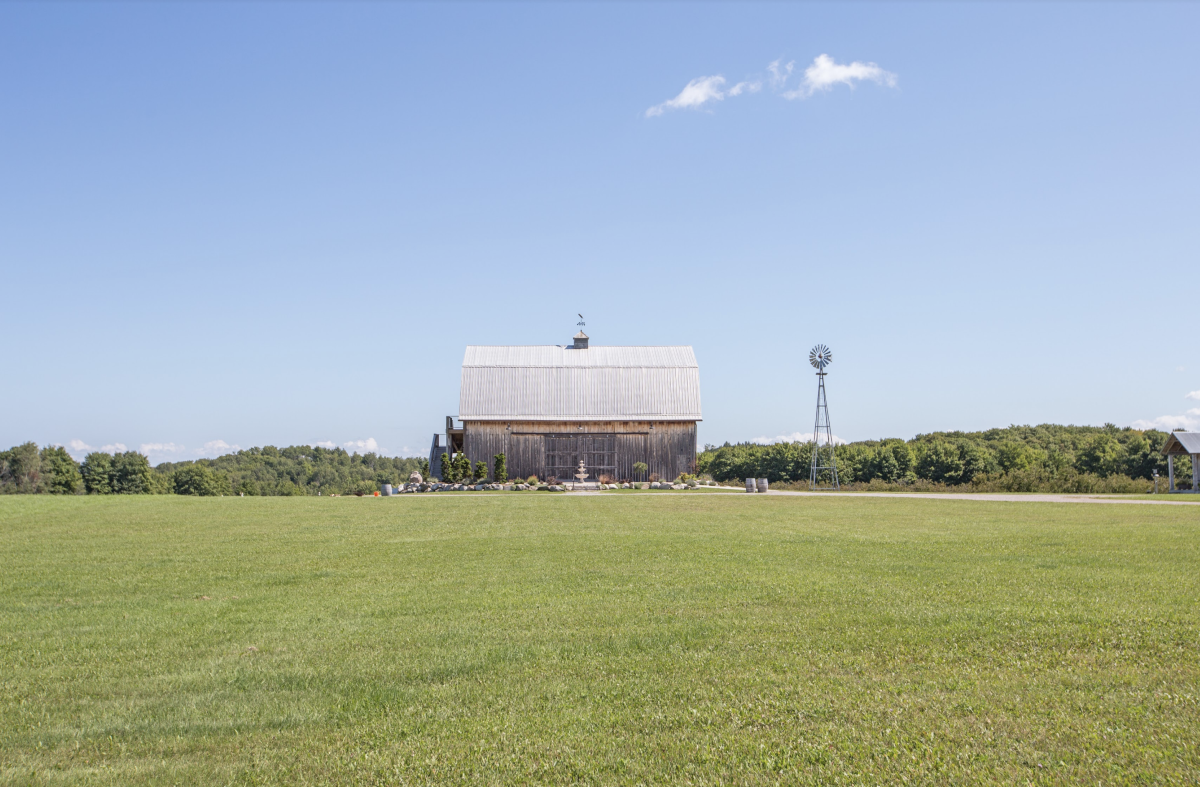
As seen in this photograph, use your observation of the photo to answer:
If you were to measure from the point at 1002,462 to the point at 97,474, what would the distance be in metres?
77.9

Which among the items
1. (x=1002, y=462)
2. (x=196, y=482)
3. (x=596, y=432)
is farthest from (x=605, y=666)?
(x=196, y=482)

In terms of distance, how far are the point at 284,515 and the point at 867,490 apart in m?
29.9

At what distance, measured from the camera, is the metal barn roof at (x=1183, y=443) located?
38.8 metres

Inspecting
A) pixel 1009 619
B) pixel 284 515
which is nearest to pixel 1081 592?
pixel 1009 619

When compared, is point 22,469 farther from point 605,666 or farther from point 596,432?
point 605,666

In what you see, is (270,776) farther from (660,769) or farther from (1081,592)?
(1081,592)

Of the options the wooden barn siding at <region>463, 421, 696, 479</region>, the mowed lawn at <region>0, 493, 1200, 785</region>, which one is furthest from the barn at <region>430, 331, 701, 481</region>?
the mowed lawn at <region>0, 493, 1200, 785</region>

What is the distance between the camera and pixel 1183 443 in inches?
1531

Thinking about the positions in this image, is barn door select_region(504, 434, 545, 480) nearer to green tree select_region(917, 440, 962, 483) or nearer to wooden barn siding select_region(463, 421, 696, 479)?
wooden barn siding select_region(463, 421, 696, 479)

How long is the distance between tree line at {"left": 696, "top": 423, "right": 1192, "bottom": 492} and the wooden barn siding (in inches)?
92.0

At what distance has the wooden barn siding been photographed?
1697 inches

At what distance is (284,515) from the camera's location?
20750 millimetres

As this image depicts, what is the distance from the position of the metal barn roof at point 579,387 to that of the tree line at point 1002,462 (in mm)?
4947

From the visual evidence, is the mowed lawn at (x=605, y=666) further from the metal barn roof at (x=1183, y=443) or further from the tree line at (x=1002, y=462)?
the metal barn roof at (x=1183, y=443)
